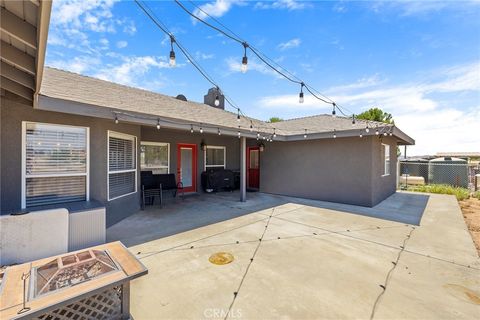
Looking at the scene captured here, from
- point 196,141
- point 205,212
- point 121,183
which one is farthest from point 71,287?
point 196,141

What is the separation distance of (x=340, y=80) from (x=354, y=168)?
3.10 metres

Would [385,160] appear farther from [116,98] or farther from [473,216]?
[116,98]

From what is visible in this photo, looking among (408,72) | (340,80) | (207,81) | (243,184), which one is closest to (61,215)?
(207,81)

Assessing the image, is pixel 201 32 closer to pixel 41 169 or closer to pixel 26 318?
pixel 41 169

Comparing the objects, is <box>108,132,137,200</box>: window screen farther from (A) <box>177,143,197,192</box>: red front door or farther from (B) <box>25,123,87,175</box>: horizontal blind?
(A) <box>177,143,197,192</box>: red front door

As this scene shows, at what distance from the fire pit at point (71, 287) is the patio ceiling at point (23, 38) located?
210 cm

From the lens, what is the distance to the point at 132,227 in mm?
5000

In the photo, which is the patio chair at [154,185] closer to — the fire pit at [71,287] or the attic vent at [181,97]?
the attic vent at [181,97]

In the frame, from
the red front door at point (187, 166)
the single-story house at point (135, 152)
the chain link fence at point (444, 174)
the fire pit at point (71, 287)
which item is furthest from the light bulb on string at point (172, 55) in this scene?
the chain link fence at point (444, 174)

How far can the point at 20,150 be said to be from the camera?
3758 millimetres

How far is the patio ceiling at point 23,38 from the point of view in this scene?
169 cm

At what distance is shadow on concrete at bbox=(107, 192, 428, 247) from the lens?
4727 millimetres

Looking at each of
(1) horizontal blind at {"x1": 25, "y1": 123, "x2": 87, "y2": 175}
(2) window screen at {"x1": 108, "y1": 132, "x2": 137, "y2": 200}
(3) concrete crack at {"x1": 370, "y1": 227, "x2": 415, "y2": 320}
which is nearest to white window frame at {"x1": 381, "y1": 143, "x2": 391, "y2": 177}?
(3) concrete crack at {"x1": 370, "y1": 227, "x2": 415, "y2": 320}

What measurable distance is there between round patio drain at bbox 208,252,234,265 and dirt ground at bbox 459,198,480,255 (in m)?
4.60
